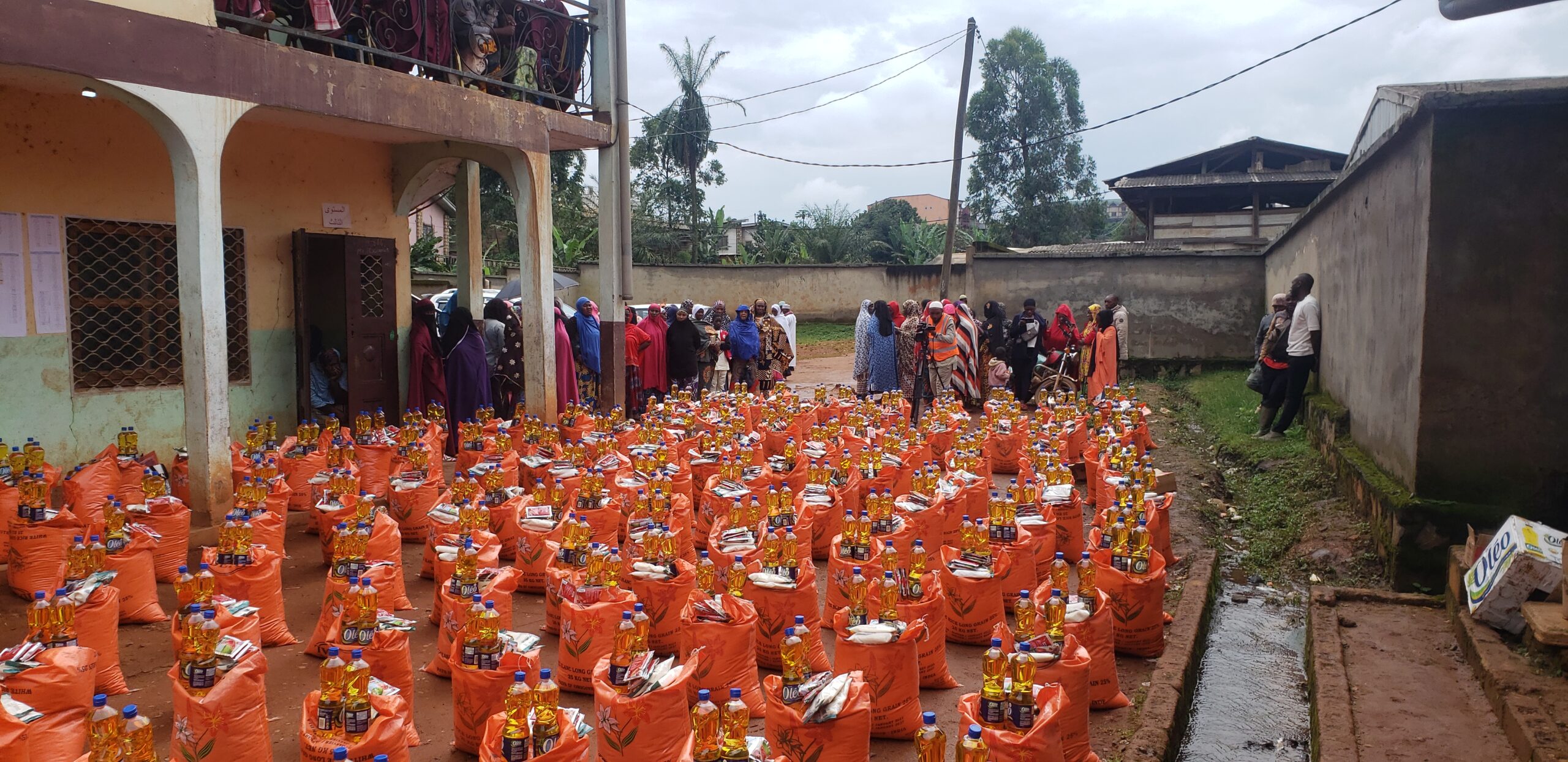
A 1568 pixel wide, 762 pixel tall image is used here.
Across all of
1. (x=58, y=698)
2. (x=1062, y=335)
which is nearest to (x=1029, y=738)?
(x=58, y=698)

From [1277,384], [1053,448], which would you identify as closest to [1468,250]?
[1053,448]

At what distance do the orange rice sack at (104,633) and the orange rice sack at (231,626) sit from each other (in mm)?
469

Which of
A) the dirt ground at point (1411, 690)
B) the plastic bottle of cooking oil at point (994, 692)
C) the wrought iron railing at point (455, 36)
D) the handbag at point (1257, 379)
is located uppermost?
the wrought iron railing at point (455, 36)

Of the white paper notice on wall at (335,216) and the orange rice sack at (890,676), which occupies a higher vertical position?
the white paper notice on wall at (335,216)

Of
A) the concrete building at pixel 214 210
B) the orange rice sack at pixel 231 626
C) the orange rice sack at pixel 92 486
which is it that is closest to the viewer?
the orange rice sack at pixel 231 626

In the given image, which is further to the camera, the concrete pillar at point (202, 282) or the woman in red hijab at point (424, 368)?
the woman in red hijab at point (424, 368)

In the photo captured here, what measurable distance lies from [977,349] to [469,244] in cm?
→ 661

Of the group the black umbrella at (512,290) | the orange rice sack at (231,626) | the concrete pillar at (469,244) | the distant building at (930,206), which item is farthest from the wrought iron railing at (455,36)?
the distant building at (930,206)

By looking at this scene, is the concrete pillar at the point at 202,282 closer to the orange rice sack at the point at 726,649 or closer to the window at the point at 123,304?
the window at the point at 123,304

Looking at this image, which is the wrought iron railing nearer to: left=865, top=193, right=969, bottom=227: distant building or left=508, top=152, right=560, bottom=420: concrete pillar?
left=508, top=152, right=560, bottom=420: concrete pillar

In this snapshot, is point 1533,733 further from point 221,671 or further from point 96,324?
point 96,324

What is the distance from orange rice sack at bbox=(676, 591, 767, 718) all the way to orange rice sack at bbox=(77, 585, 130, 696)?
235 cm

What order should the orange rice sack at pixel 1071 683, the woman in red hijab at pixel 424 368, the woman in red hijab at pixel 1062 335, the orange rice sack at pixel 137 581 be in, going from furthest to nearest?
the woman in red hijab at pixel 1062 335 < the woman in red hijab at pixel 424 368 < the orange rice sack at pixel 137 581 < the orange rice sack at pixel 1071 683

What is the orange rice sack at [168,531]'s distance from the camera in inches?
214
